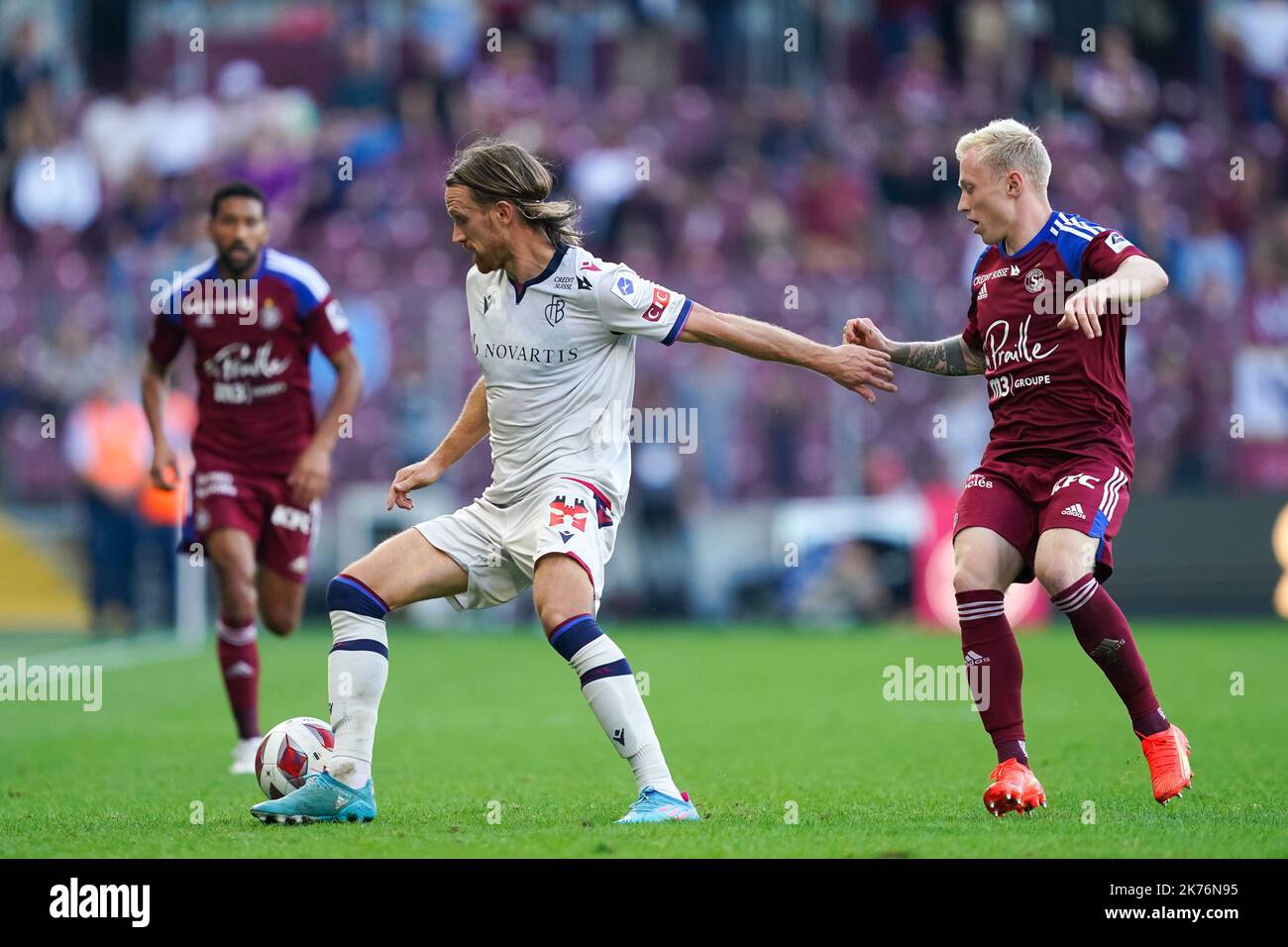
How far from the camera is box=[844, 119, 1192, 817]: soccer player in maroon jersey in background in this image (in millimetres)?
6312

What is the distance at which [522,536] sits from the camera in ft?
20.6

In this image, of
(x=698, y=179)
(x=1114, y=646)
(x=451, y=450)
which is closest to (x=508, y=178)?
(x=451, y=450)

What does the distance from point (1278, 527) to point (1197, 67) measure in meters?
7.91

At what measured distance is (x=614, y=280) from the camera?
20.4 feet

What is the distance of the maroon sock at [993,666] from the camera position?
21.0ft

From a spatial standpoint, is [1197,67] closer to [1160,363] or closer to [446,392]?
[1160,363]

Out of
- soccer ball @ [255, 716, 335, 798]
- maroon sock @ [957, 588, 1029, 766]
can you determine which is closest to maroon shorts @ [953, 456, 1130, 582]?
maroon sock @ [957, 588, 1029, 766]

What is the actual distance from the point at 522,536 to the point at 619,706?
2.36 ft

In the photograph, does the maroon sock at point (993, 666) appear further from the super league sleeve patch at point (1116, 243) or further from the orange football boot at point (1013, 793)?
the super league sleeve patch at point (1116, 243)

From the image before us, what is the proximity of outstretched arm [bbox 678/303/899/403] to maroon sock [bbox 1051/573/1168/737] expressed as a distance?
40.4 inches

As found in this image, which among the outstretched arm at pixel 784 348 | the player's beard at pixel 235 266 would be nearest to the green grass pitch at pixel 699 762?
the outstretched arm at pixel 784 348

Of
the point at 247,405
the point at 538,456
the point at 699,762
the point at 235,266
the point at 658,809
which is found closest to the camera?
the point at 658,809

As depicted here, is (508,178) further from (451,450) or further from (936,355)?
(936,355)
